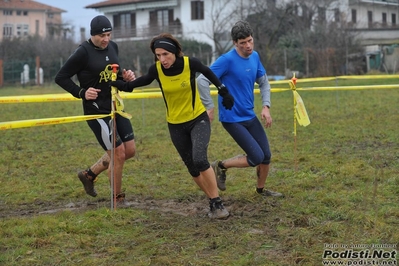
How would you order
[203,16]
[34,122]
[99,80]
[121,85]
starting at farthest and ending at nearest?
1. [203,16]
2. [99,80]
3. [121,85]
4. [34,122]

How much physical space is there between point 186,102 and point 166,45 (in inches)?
23.2

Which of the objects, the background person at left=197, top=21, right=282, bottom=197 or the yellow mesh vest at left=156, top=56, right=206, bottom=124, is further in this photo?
the background person at left=197, top=21, right=282, bottom=197

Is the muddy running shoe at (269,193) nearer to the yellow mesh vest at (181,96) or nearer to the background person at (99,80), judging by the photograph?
the yellow mesh vest at (181,96)

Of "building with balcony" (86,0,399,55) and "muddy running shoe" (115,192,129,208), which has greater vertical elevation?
"building with balcony" (86,0,399,55)

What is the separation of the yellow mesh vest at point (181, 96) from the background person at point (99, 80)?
57 centimetres

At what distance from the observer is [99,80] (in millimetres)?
6605

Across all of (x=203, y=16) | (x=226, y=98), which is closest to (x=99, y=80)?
(x=226, y=98)

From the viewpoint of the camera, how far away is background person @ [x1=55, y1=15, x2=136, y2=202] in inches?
255

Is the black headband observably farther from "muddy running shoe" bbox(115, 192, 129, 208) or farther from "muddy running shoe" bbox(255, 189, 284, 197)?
"muddy running shoe" bbox(255, 189, 284, 197)

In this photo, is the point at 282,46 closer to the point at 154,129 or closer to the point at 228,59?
the point at 154,129

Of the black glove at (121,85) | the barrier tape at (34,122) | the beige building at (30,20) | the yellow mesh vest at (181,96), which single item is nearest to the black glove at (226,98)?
the yellow mesh vest at (181,96)

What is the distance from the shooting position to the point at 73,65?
648 centimetres

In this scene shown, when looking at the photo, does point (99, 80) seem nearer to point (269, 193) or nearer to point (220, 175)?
point (220, 175)

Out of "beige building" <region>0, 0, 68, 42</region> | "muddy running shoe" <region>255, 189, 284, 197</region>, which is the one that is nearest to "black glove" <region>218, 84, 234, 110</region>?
"muddy running shoe" <region>255, 189, 284, 197</region>
